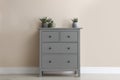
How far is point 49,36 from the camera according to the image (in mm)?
4914

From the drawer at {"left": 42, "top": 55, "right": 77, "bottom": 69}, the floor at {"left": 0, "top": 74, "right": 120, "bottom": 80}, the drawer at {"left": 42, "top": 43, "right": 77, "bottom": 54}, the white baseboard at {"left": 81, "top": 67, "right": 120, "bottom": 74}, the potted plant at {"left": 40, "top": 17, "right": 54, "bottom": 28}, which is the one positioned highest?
the potted plant at {"left": 40, "top": 17, "right": 54, "bottom": 28}

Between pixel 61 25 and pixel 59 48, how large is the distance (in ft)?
1.93

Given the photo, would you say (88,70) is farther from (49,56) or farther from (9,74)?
(9,74)

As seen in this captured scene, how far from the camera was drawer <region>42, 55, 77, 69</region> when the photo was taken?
491 centimetres

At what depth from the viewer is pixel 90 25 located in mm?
5301

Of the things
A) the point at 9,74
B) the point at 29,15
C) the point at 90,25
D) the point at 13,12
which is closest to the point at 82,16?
the point at 90,25

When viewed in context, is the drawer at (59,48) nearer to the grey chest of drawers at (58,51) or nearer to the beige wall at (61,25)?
the grey chest of drawers at (58,51)

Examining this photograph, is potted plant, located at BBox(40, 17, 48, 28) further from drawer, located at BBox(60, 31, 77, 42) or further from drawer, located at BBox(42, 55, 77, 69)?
drawer, located at BBox(42, 55, 77, 69)

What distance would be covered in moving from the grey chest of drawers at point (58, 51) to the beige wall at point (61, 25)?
423 mm

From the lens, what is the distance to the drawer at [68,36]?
A: 16.1ft

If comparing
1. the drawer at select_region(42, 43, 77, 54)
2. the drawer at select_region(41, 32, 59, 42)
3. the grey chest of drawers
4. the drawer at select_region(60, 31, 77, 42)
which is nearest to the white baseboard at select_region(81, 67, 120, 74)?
the grey chest of drawers

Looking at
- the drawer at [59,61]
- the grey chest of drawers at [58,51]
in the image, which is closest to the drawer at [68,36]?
the grey chest of drawers at [58,51]

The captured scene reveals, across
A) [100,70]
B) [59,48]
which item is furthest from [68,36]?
[100,70]

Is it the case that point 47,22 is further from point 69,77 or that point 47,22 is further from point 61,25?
point 69,77
